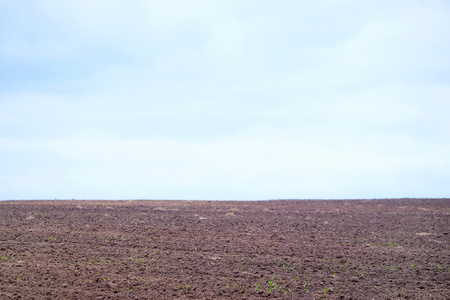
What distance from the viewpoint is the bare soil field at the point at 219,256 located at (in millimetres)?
10367

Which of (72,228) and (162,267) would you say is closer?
(162,267)

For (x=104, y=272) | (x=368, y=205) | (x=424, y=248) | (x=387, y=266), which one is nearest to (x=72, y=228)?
(x=104, y=272)

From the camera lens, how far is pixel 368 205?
27.8m

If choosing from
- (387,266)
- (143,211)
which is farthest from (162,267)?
(143,211)

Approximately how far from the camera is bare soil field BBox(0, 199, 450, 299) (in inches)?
408

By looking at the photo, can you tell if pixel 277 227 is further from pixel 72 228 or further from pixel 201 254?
pixel 72 228

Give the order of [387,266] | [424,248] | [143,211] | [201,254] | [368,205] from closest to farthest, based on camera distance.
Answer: [387,266]
[201,254]
[424,248]
[143,211]
[368,205]

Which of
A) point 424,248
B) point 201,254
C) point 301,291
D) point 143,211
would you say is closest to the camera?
point 301,291

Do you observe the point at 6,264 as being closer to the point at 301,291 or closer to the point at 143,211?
the point at 301,291

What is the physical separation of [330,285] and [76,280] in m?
6.39

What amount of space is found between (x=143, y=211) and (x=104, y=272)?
11.3 metres

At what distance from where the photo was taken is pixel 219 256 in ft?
43.1

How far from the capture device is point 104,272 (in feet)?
37.6

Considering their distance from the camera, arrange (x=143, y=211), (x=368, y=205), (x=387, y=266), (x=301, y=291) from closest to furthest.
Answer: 1. (x=301, y=291)
2. (x=387, y=266)
3. (x=143, y=211)
4. (x=368, y=205)
